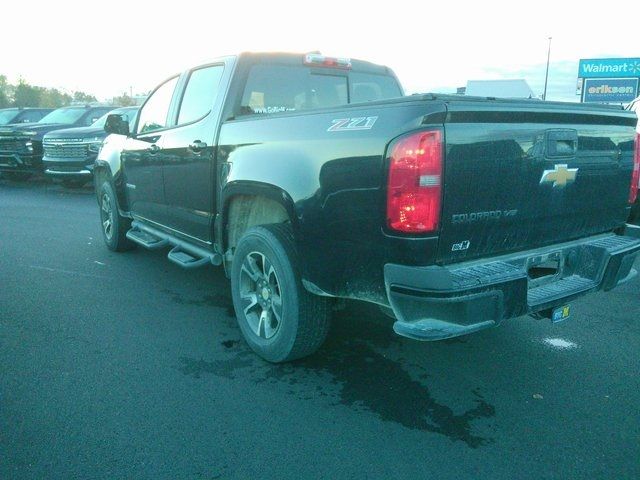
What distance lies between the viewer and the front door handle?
4519mm

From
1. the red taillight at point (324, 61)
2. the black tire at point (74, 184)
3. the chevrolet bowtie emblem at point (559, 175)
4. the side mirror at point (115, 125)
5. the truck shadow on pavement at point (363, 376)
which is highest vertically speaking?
the red taillight at point (324, 61)

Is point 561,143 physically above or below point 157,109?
below

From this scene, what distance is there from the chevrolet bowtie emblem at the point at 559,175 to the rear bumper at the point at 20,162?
536 inches

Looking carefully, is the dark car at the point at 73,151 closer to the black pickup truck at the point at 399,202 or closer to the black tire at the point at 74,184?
the black tire at the point at 74,184

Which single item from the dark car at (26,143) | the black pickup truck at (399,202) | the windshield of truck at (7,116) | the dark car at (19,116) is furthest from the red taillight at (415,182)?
the windshield of truck at (7,116)

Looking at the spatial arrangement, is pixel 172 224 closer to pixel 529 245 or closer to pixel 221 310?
pixel 221 310

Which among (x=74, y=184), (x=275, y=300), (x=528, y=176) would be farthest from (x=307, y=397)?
(x=74, y=184)

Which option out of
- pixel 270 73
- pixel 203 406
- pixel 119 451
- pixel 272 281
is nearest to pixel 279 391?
pixel 203 406

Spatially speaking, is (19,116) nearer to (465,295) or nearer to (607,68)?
(465,295)

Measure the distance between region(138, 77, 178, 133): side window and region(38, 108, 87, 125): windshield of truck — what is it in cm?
968

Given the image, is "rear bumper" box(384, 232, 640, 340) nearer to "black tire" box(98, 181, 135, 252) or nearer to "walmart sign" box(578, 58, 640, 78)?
"black tire" box(98, 181, 135, 252)

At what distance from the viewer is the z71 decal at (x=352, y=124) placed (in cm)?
297

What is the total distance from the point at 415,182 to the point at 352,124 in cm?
52

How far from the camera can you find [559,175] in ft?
10.9
